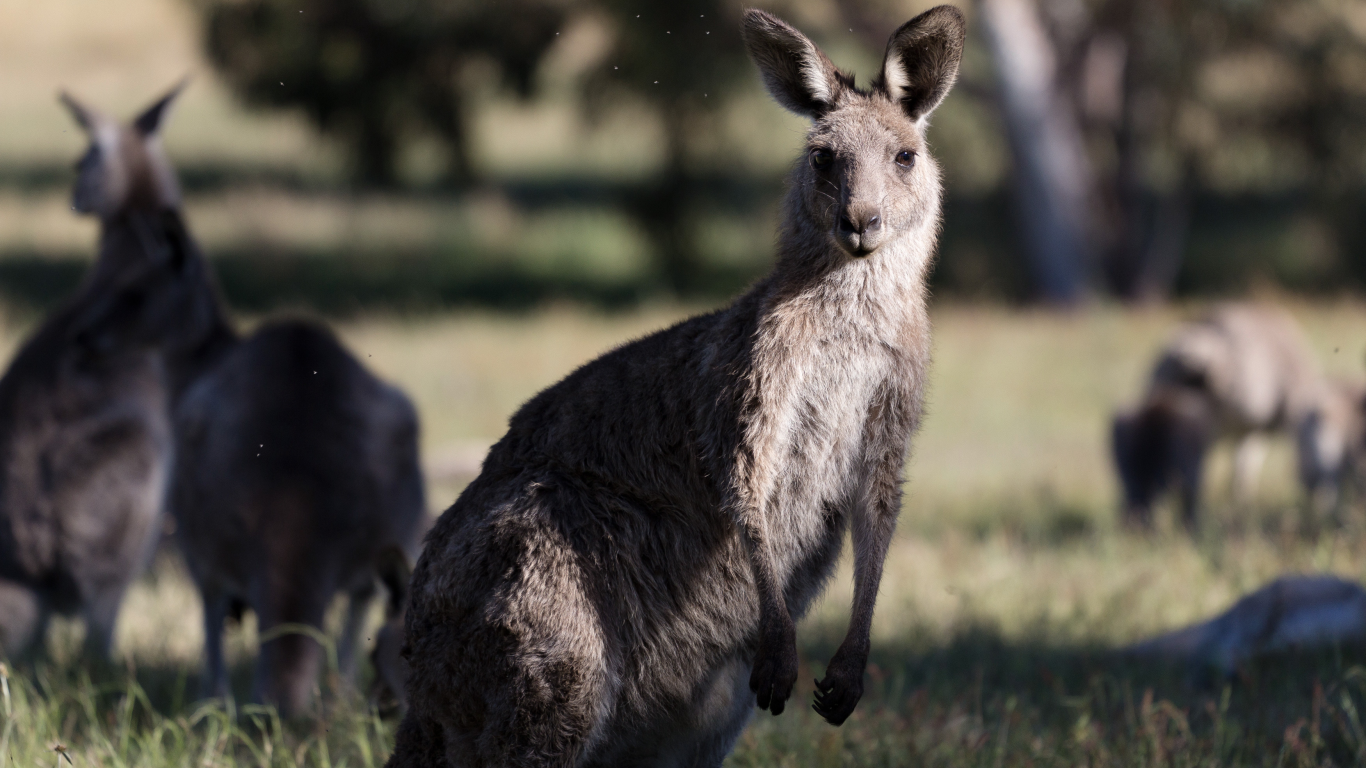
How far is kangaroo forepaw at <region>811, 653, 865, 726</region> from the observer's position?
2.53 metres

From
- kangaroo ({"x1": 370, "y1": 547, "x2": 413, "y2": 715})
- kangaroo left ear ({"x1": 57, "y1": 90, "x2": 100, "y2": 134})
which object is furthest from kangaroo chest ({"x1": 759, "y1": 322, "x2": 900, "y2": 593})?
kangaroo left ear ({"x1": 57, "y1": 90, "x2": 100, "y2": 134})

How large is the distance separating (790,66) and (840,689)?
123 cm

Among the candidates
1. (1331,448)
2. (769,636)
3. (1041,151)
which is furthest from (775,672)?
(1041,151)

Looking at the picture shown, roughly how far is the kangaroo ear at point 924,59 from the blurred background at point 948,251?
348 mm

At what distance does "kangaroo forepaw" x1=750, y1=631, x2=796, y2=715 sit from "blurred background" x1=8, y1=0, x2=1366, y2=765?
0.93 metres

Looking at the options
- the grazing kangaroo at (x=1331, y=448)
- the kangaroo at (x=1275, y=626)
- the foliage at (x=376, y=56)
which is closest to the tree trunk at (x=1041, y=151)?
the foliage at (x=376, y=56)

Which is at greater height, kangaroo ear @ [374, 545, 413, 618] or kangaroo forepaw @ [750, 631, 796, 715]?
kangaroo forepaw @ [750, 631, 796, 715]

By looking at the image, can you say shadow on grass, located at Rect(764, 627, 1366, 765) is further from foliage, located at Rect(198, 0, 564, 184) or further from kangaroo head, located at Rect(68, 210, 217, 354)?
foliage, located at Rect(198, 0, 564, 184)

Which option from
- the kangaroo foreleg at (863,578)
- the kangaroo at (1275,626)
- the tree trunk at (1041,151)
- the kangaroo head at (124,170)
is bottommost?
the kangaroo foreleg at (863,578)

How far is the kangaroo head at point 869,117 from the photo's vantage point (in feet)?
8.60

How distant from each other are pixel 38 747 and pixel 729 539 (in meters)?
1.92

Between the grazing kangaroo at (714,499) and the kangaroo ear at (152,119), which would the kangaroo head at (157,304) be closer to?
the kangaroo ear at (152,119)

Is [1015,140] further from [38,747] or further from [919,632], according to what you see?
[38,747]

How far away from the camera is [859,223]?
2.54 metres
